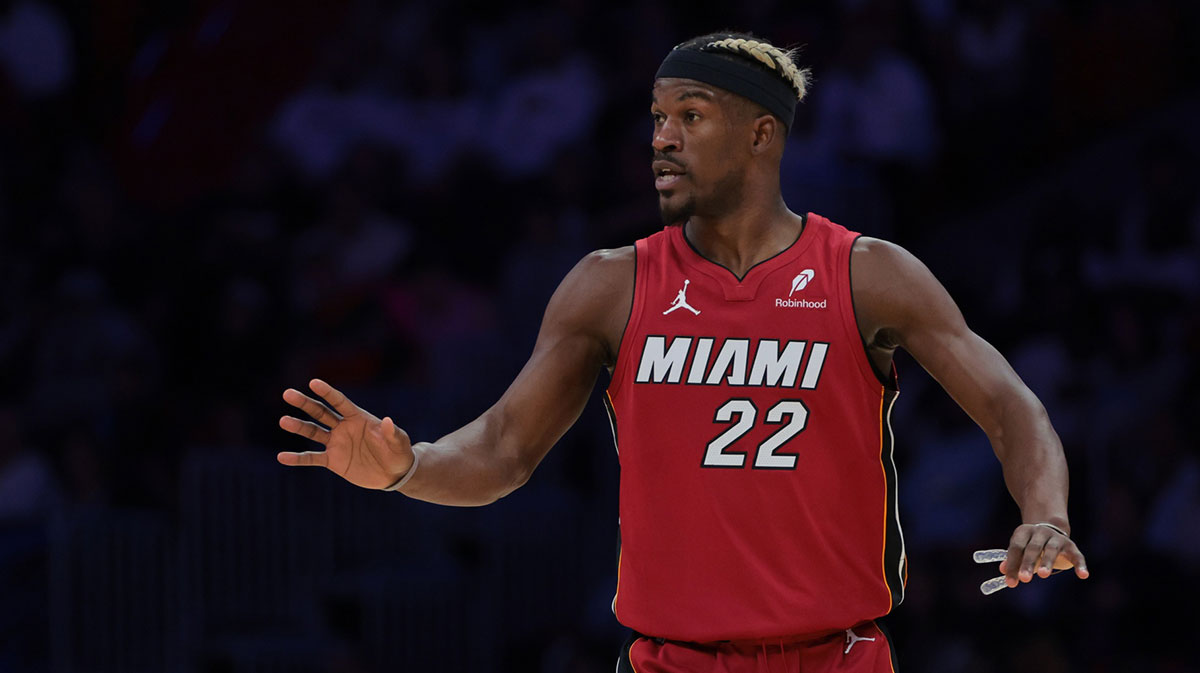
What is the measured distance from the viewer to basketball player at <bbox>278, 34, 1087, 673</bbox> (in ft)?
11.3

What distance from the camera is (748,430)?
3.49m

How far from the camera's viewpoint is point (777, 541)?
346 centimetres

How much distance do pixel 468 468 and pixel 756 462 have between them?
67cm

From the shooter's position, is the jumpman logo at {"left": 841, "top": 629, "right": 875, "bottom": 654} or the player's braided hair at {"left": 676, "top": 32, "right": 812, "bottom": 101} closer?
the jumpman logo at {"left": 841, "top": 629, "right": 875, "bottom": 654}

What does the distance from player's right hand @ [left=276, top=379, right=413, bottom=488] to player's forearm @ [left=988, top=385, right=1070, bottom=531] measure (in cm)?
133

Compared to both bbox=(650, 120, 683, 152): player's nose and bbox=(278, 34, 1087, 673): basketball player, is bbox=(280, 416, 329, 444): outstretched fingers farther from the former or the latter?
bbox=(650, 120, 683, 152): player's nose

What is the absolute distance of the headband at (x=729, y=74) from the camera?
11.9 feet

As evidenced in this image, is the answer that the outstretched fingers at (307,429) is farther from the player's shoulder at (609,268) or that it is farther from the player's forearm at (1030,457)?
the player's forearm at (1030,457)

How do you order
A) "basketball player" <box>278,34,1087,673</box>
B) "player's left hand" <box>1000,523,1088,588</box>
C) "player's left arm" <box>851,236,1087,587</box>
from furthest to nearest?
"basketball player" <box>278,34,1087,673</box>, "player's left arm" <box>851,236,1087,587</box>, "player's left hand" <box>1000,523,1088,588</box>

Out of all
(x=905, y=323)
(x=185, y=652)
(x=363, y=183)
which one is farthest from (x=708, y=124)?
(x=363, y=183)

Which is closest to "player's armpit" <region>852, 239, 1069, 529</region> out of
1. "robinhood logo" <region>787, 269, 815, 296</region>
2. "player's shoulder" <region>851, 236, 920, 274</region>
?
"player's shoulder" <region>851, 236, 920, 274</region>

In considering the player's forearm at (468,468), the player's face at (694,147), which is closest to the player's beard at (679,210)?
the player's face at (694,147)

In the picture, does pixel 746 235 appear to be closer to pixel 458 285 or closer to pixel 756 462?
pixel 756 462

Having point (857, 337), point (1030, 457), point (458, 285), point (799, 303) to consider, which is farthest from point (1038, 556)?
point (458, 285)
